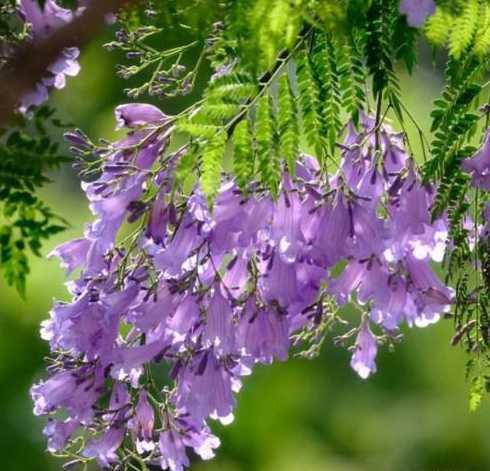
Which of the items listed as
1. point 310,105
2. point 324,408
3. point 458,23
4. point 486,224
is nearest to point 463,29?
point 458,23

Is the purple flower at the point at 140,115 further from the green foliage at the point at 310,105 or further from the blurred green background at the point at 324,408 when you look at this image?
the blurred green background at the point at 324,408

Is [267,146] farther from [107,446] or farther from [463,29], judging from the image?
[107,446]

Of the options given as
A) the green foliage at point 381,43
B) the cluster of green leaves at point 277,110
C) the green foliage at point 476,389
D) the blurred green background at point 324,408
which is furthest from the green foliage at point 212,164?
the blurred green background at point 324,408

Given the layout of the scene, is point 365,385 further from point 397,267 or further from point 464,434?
point 397,267

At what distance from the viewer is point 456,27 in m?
0.99

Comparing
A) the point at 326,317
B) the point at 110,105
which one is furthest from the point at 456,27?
the point at 110,105

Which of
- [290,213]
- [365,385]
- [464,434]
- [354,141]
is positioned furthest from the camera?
[365,385]

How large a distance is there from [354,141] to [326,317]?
6.6 inches

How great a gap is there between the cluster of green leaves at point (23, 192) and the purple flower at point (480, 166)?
49cm

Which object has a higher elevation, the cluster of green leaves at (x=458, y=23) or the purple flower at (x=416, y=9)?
the purple flower at (x=416, y=9)

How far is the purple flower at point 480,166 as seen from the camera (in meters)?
1.18

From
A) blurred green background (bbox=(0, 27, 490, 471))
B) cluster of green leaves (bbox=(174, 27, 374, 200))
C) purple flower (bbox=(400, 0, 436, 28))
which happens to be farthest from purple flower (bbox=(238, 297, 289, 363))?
blurred green background (bbox=(0, 27, 490, 471))

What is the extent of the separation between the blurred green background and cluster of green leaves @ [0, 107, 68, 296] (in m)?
4.81

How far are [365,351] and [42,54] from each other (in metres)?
0.90
